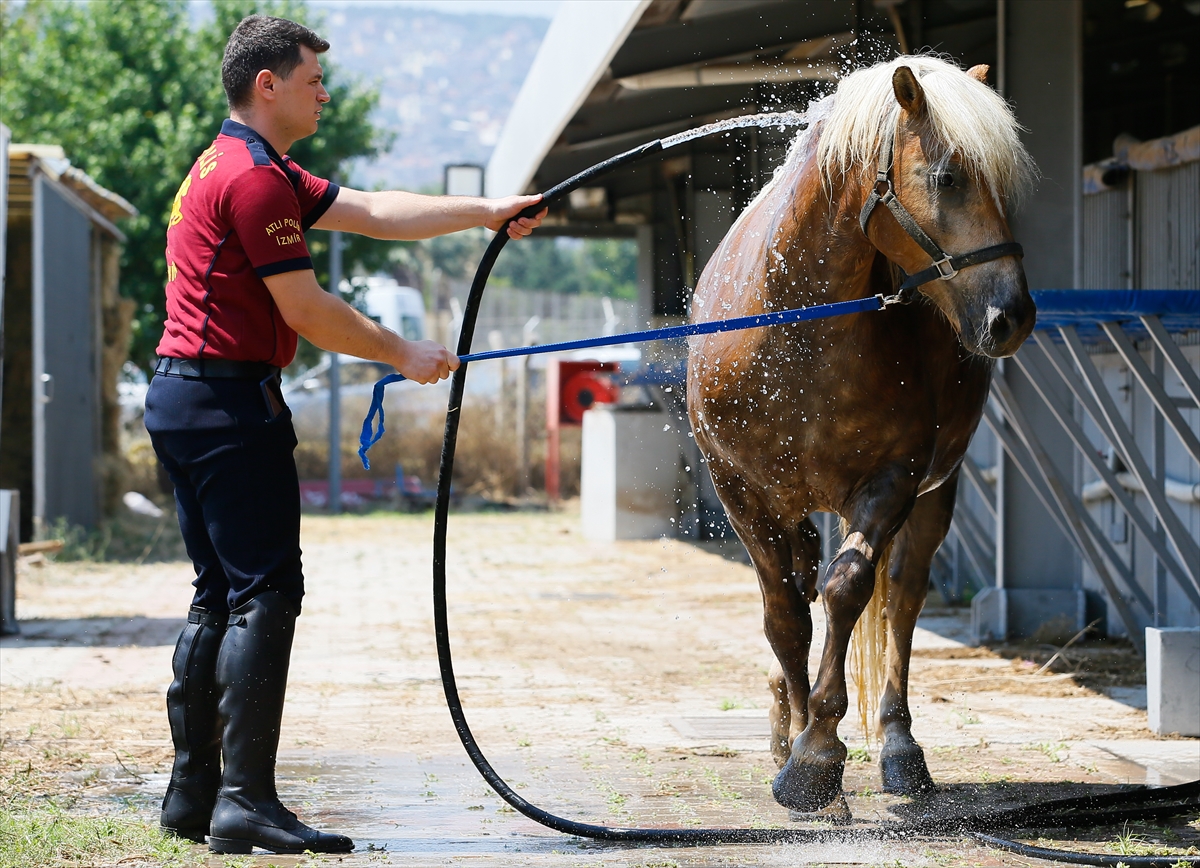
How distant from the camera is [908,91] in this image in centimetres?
356

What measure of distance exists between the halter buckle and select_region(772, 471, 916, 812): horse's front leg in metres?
0.66

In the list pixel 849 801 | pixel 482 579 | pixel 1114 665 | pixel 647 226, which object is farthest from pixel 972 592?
pixel 647 226

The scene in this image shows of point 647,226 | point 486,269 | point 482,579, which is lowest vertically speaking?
point 482,579

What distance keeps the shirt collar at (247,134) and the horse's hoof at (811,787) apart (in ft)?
7.34

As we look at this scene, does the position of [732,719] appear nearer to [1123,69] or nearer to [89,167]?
[1123,69]

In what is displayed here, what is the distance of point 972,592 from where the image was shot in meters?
10.0

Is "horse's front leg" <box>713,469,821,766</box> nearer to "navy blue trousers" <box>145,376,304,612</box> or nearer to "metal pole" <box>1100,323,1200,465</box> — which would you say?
"navy blue trousers" <box>145,376,304,612</box>

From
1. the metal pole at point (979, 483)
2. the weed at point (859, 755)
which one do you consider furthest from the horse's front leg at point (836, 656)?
the metal pole at point (979, 483)

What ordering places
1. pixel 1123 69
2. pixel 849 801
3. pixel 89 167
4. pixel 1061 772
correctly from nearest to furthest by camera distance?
pixel 849 801 < pixel 1061 772 < pixel 1123 69 < pixel 89 167

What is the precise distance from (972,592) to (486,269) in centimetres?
664

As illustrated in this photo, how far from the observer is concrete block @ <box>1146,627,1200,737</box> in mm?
5449

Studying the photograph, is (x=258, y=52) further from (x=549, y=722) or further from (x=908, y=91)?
(x=549, y=722)

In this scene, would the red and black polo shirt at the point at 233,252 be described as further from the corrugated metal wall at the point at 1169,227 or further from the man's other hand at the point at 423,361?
the corrugated metal wall at the point at 1169,227

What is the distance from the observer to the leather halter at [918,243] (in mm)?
3463
